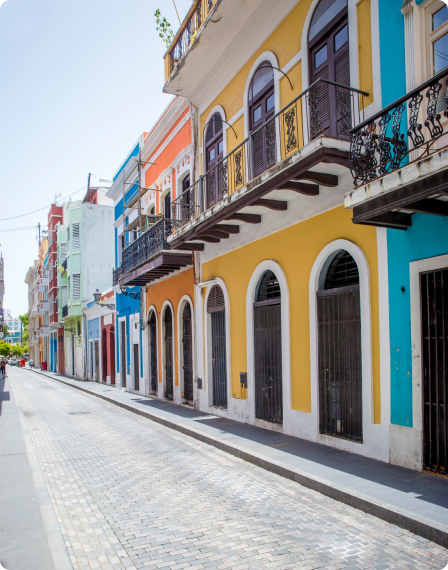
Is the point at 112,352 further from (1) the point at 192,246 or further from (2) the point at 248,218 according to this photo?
(2) the point at 248,218

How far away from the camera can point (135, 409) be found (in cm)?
1373

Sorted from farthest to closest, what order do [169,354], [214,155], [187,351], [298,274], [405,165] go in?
[169,354] → [187,351] → [214,155] → [298,274] → [405,165]

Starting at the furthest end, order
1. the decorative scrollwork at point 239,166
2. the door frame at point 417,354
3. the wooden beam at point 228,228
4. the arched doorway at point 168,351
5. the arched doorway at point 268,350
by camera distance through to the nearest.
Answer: the arched doorway at point 168,351 < the wooden beam at point 228,228 < the decorative scrollwork at point 239,166 < the arched doorway at point 268,350 < the door frame at point 417,354

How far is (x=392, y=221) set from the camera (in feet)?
20.3

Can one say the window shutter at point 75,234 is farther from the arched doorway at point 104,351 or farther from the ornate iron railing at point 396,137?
the ornate iron railing at point 396,137

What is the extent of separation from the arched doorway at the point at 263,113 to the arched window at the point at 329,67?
137 cm

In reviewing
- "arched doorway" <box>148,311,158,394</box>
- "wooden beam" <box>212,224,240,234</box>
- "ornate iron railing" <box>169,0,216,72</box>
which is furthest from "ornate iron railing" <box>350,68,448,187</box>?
"arched doorway" <box>148,311,158,394</box>

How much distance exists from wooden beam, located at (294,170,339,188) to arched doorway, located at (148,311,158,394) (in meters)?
10.8

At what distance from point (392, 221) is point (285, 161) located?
2.07m

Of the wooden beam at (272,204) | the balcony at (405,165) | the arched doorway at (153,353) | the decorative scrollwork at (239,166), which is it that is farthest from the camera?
the arched doorway at (153,353)

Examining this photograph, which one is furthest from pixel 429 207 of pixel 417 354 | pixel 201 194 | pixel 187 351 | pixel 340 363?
pixel 187 351

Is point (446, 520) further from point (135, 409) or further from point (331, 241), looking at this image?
point (135, 409)

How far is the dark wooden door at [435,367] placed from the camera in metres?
Answer: 5.85

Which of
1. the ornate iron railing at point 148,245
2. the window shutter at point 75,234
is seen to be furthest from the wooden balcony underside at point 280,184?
the window shutter at point 75,234
